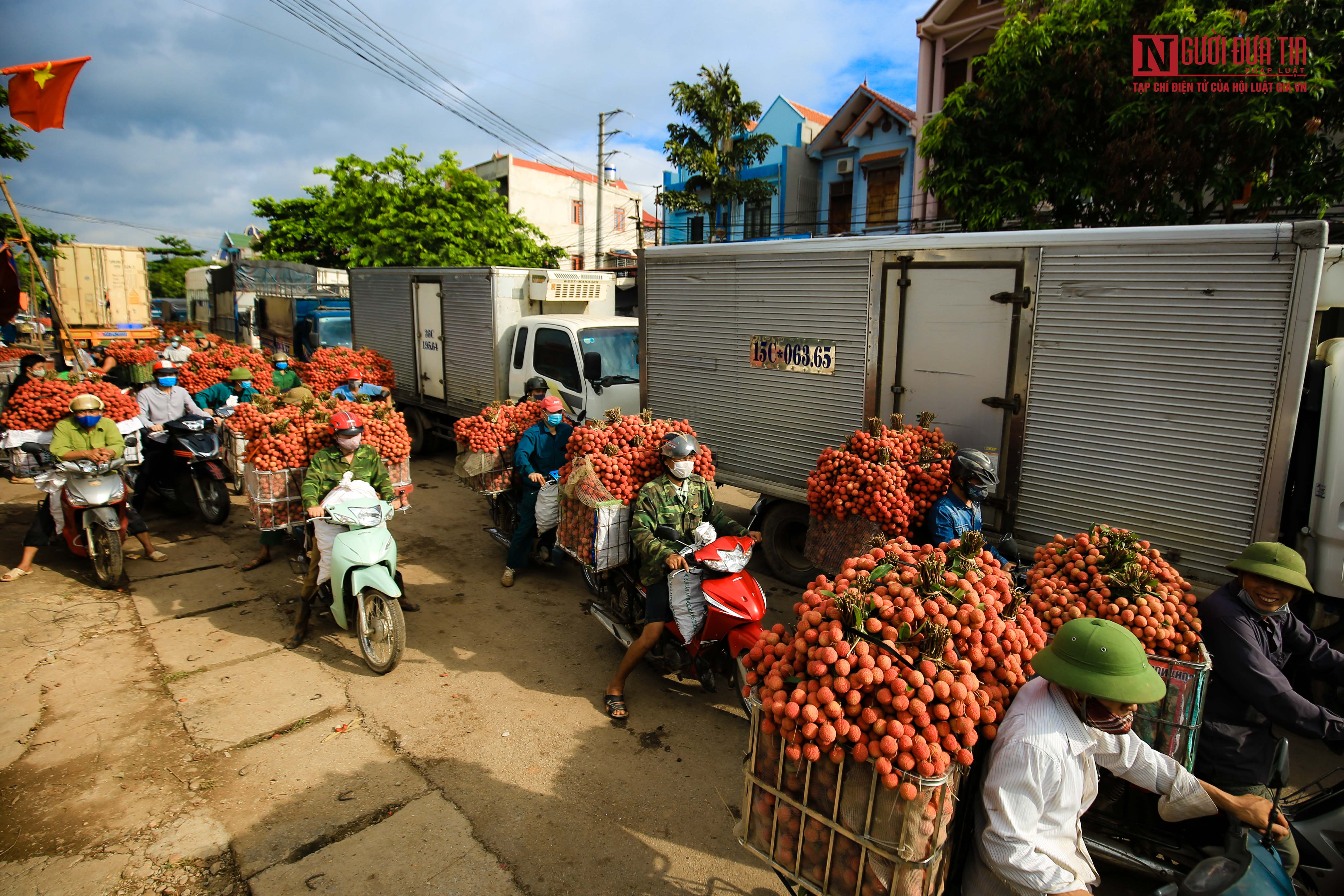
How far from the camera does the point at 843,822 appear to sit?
7.50 ft

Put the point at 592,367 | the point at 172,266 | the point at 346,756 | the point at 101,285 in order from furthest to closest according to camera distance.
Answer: the point at 172,266 < the point at 101,285 < the point at 592,367 < the point at 346,756

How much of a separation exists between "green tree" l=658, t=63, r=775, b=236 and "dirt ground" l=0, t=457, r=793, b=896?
16002mm

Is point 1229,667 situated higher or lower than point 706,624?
higher

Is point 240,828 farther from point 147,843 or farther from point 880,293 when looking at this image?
point 880,293

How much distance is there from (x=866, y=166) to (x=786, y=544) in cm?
1551

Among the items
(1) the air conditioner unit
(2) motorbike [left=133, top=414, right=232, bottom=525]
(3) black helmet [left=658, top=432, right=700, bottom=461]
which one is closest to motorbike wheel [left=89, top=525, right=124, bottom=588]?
(2) motorbike [left=133, top=414, right=232, bottom=525]

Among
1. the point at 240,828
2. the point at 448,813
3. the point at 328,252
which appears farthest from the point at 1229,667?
the point at 328,252

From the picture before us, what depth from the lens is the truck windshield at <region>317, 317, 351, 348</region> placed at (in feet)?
52.5

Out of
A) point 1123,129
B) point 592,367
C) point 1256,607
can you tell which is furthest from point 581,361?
point 1123,129

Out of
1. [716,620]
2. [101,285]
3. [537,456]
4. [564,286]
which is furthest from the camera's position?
[101,285]

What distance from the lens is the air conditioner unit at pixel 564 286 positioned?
10.9 metres

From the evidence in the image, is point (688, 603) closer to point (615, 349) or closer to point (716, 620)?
point (716, 620)

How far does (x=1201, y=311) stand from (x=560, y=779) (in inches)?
197

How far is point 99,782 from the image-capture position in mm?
4094
